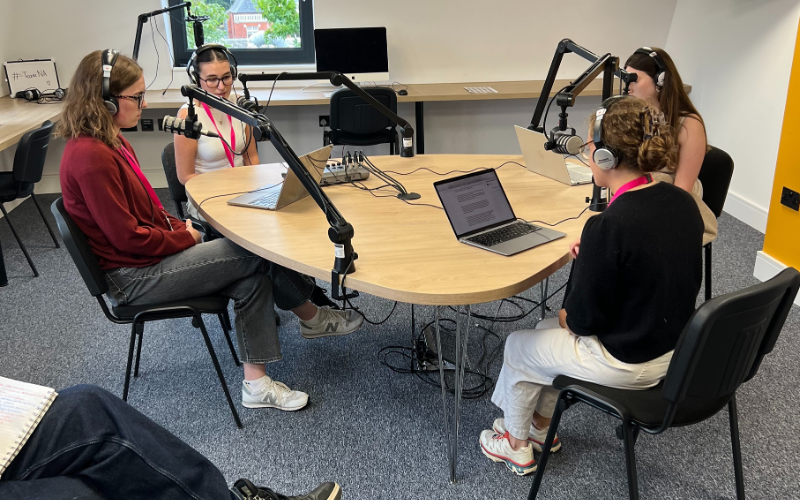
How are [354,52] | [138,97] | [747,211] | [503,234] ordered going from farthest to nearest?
1. [354,52]
2. [747,211]
3. [138,97]
4. [503,234]

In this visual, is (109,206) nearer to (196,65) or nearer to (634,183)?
(196,65)

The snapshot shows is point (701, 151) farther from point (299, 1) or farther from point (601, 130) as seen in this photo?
point (299, 1)

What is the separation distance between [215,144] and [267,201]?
65 centimetres

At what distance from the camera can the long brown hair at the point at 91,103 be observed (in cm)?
186

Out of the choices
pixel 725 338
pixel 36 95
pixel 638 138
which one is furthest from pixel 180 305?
pixel 36 95

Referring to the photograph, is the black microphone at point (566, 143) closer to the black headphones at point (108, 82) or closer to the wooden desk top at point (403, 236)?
the wooden desk top at point (403, 236)

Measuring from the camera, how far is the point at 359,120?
3805 millimetres

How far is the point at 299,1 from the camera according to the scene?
4531 mm

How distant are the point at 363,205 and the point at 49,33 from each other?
3355 mm

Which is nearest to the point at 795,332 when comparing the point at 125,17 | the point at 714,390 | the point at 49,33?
the point at 714,390

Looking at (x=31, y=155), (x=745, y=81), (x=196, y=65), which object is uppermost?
(x=196, y=65)

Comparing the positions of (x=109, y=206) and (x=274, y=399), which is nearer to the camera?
(x=109, y=206)

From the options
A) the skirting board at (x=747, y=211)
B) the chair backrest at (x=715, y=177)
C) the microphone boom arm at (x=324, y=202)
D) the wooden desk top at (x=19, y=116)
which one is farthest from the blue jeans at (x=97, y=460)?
the skirting board at (x=747, y=211)

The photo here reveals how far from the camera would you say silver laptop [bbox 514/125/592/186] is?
234 centimetres
